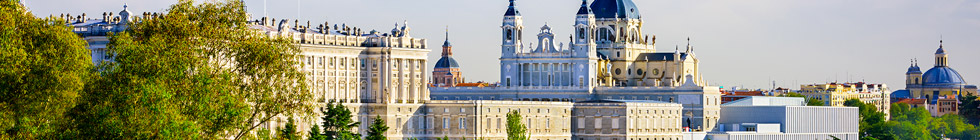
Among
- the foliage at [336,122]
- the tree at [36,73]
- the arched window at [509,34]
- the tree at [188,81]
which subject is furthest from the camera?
Answer: the arched window at [509,34]

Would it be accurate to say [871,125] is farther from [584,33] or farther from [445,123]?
[445,123]

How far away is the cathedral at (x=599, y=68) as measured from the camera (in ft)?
553

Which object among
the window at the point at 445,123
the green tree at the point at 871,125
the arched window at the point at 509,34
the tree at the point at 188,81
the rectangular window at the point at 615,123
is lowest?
the green tree at the point at 871,125

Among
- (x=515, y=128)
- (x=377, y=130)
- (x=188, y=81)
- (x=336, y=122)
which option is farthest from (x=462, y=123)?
(x=188, y=81)

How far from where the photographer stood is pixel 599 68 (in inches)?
6988

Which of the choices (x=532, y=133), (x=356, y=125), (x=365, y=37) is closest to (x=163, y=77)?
(x=356, y=125)

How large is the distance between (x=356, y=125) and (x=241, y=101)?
157ft

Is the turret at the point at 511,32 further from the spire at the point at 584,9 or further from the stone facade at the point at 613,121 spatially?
the stone facade at the point at 613,121

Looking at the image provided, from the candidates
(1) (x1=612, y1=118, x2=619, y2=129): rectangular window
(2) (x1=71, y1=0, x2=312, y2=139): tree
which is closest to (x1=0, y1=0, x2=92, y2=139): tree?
(2) (x1=71, y1=0, x2=312, y2=139): tree

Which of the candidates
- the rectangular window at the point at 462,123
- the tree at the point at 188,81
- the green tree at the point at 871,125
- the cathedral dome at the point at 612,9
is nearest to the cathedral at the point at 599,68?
the cathedral dome at the point at 612,9

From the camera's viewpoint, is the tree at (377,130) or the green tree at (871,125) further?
the green tree at (871,125)

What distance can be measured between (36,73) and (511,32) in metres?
113

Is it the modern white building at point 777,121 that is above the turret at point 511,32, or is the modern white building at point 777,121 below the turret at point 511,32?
below

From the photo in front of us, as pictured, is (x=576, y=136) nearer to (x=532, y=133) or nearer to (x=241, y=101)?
(x=532, y=133)
